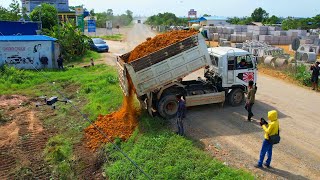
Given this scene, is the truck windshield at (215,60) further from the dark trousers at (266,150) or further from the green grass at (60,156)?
the green grass at (60,156)

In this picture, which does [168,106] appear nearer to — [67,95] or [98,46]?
[67,95]

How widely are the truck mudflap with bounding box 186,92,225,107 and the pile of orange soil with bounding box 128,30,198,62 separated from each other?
90.4 inches

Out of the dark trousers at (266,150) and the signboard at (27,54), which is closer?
the dark trousers at (266,150)

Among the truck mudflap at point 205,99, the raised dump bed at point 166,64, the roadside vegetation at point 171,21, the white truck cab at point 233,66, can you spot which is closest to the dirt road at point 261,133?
the truck mudflap at point 205,99

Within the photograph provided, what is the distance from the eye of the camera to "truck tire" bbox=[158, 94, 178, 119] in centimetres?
1220

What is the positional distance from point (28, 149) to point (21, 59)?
45.5 feet

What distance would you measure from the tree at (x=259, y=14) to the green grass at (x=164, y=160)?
282 feet

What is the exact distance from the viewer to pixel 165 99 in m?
12.2

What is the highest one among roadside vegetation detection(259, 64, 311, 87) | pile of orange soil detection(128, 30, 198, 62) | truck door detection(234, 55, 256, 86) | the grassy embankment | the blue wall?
the blue wall

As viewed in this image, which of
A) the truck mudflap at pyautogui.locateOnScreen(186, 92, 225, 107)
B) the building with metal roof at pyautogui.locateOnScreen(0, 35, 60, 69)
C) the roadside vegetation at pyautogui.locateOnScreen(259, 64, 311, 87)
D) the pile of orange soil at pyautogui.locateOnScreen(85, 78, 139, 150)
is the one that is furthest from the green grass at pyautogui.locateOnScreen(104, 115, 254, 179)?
the building with metal roof at pyautogui.locateOnScreen(0, 35, 60, 69)

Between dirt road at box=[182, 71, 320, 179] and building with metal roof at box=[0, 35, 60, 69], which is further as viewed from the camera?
building with metal roof at box=[0, 35, 60, 69]

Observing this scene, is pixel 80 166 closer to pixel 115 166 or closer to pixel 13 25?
pixel 115 166

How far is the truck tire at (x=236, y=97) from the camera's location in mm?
13680

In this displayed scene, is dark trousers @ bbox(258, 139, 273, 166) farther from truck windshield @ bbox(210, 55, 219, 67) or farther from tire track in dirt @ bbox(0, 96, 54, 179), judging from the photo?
tire track in dirt @ bbox(0, 96, 54, 179)
